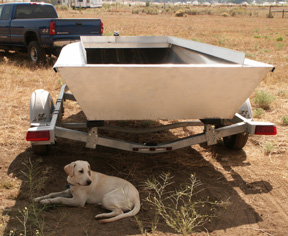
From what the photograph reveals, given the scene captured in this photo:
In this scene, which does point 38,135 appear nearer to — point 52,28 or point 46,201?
point 46,201

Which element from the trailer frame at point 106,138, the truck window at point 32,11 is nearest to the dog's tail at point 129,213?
the trailer frame at point 106,138

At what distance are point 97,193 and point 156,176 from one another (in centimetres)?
99

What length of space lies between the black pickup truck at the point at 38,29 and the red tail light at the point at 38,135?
6417mm

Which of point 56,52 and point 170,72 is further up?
point 170,72

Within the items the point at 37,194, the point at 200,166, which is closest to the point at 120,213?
the point at 37,194

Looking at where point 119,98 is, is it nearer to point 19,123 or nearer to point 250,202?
point 250,202

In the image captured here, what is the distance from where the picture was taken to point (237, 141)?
5.14 metres

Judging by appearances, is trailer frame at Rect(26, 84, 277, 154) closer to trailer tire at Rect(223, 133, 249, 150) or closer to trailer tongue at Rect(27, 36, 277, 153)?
trailer tongue at Rect(27, 36, 277, 153)

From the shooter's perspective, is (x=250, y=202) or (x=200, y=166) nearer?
(x=250, y=202)

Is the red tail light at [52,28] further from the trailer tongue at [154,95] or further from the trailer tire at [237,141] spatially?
the trailer tire at [237,141]

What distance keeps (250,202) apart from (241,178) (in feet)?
1.93

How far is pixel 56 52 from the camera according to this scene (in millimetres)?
10414

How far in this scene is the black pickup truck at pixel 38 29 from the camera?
33.0ft

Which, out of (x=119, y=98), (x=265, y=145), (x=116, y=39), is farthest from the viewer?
(x=116, y=39)
